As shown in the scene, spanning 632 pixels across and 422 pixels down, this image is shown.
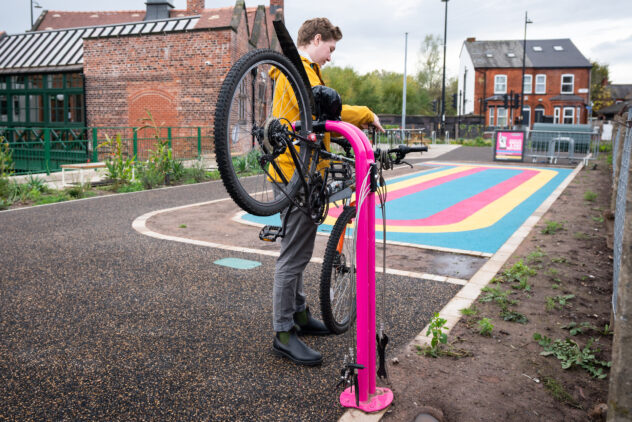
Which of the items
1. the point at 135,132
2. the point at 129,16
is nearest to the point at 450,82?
the point at 129,16

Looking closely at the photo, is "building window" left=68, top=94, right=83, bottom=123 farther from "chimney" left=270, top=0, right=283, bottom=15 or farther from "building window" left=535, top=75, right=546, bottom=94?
"building window" left=535, top=75, right=546, bottom=94

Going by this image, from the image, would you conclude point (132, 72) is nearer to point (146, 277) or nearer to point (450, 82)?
point (146, 277)

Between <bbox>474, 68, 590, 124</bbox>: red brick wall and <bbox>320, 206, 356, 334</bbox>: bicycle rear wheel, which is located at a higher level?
<bbox>474, 68, 590, 124</bbox>: red brick wall

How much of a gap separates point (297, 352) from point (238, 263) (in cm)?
248

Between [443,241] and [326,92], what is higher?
[326,92]

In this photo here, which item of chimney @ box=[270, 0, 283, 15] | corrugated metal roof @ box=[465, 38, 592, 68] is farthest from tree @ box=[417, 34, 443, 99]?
chimney @ box=[270, 0, 283, 15]

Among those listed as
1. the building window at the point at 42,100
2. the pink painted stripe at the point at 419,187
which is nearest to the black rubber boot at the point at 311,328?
the pink painted stripe at the point at 419,187

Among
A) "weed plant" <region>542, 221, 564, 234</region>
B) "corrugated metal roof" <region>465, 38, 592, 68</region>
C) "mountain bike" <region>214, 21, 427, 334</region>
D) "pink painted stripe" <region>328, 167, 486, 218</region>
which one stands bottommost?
"weed plant" <region>542, 221, 564, 234</region>

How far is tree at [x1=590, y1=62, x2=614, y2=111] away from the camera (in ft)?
213

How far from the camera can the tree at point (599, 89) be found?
6494 cm

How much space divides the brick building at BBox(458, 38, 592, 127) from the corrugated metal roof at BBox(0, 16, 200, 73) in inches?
1518

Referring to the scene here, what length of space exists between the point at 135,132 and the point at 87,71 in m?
10.0

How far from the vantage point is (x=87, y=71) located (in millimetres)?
22281

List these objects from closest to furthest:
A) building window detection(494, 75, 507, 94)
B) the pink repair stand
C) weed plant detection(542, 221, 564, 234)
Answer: the pink repair stand < weed plant detection(542, 221, 564, 234) < building window detection(494, 75, 507, 94)
